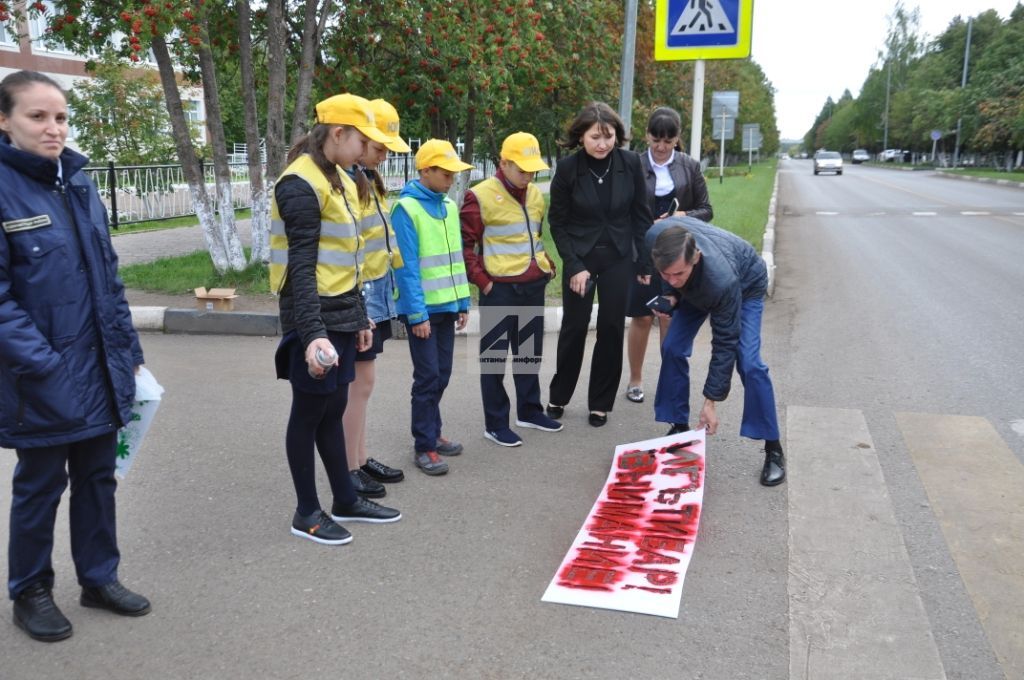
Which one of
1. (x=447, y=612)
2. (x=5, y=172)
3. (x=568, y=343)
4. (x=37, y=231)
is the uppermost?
(x=5, y=172)

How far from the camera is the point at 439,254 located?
451cm

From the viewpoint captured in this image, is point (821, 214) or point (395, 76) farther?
point (821, 214)

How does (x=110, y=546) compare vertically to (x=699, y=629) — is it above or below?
above

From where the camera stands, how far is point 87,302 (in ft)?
9.57

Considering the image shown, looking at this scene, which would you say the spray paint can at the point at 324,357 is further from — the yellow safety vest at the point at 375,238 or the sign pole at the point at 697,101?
the sign pole at the point at 697,101

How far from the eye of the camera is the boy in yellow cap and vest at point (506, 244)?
4.79m

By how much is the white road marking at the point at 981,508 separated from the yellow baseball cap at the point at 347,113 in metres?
3.00

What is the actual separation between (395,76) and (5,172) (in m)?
9.52

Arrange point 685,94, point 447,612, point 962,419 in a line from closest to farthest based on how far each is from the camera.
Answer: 1. point 447,612
2. point 962,419
3. point 685,94

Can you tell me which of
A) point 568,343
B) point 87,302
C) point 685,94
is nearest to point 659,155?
point 568,343

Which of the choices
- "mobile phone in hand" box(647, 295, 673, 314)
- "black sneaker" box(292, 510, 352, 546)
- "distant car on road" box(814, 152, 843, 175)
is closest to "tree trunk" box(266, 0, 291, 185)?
"mobile phone in hand" box(647, 295, 673, 314)

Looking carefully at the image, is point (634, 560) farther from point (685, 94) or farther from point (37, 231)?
point (685, 94)

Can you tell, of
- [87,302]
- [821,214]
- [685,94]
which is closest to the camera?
[87,302]

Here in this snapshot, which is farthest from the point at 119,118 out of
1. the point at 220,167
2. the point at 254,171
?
the point at 254,171
